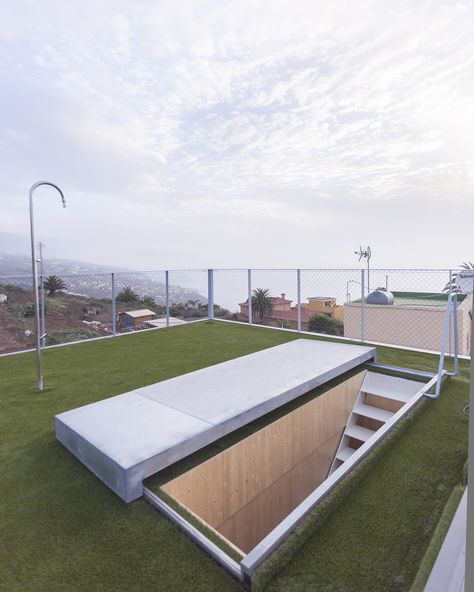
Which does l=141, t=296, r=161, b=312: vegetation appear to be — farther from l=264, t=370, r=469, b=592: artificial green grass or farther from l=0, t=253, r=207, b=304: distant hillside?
l=264, t=370, r=469, b=592: artificial green grass

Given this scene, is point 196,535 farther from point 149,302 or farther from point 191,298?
point 149,302

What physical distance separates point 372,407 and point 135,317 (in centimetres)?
500

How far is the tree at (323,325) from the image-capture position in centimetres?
598

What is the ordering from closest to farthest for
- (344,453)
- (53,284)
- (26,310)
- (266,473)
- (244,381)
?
(266,473) < (244,381) < (344,453) < (53,284) < (26,310)

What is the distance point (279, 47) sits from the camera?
494 cm

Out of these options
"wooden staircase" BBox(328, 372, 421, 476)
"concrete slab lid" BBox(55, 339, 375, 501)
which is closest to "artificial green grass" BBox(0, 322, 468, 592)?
"concrete slab lid" BBox(55, 339, 375, 501)

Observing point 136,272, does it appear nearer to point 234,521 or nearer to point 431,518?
point 234,521

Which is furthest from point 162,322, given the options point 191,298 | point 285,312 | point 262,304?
point 285,312

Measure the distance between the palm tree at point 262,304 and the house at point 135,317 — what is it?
208 centimetres

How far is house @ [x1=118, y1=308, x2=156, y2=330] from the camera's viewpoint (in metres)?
6.62

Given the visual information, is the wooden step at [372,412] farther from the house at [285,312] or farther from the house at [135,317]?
the house at [135,317]

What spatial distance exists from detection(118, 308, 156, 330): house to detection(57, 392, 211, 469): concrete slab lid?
422 cm

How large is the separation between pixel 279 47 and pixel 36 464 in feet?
18.8

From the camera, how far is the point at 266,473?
2.52 meters
